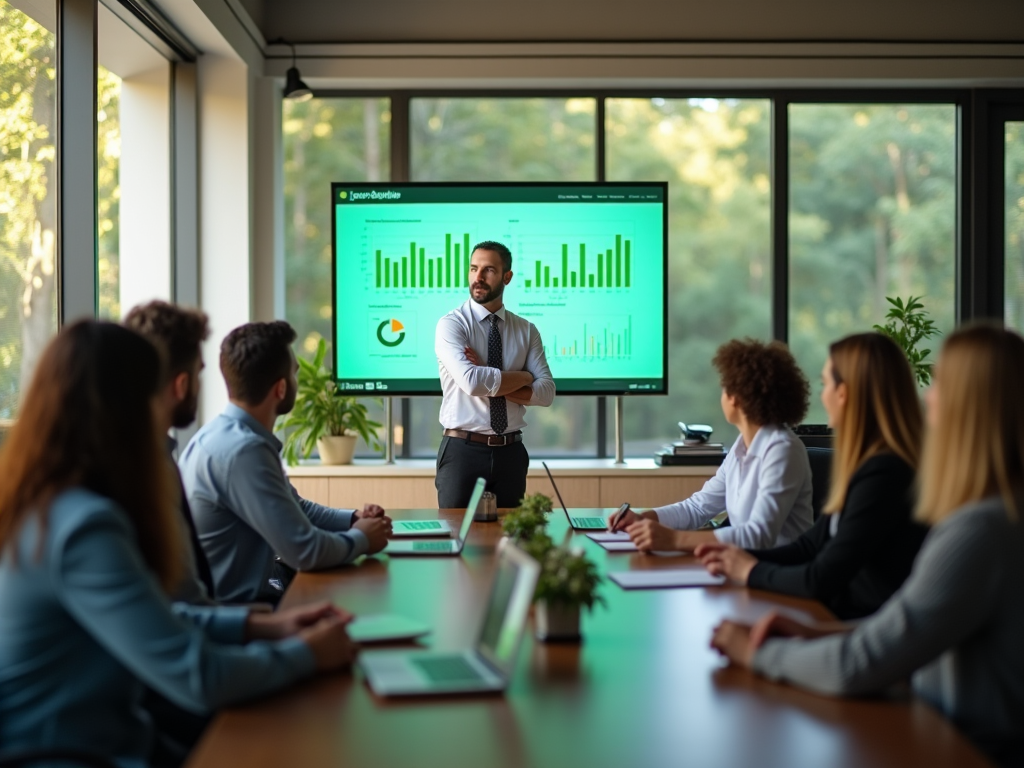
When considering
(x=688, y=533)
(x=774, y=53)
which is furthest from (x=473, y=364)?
(x=774, y=53)

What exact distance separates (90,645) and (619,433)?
427 cm

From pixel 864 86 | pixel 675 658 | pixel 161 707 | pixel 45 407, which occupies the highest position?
pixel 864 86

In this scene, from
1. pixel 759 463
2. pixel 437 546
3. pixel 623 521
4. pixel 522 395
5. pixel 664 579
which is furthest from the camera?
pixel 522 395

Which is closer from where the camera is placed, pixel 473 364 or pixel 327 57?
pixel 473 364

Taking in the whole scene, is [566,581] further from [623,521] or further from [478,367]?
[478,367]

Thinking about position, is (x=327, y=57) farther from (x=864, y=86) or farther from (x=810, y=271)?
(x=810, y=271)

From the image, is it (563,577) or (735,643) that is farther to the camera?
(563,577)

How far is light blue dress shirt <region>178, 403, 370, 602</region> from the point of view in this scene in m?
2.62

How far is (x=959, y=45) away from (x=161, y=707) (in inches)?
211

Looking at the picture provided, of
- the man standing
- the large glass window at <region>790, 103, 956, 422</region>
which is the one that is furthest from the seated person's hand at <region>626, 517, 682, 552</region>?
the large glass window at <region>790, 103, 956, 422</region>

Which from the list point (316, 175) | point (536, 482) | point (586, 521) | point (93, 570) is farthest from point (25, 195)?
point (316, 175)

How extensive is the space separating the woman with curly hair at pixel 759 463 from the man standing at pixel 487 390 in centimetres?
133

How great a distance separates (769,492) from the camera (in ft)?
9.78

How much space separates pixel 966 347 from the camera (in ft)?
5.53
